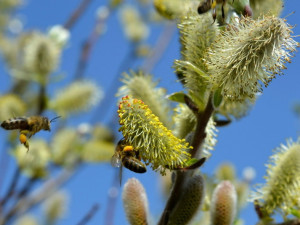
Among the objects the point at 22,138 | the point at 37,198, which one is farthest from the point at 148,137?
the point at 37,198

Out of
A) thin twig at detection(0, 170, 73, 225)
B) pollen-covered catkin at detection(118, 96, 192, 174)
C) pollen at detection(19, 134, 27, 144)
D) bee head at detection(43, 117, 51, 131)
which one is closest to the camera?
pollen-covered catkin at detection(118, 96, 192, 174)

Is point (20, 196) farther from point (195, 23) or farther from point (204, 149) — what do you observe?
point (195, 23)

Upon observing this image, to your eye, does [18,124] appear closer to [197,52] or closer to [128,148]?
[128,148]

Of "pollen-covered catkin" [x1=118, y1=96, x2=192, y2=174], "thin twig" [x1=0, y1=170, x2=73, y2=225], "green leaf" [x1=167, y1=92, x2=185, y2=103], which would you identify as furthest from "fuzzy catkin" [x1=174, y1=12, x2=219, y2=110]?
"thin twig" [x1=0, y1=170, x2=73, y2=225]

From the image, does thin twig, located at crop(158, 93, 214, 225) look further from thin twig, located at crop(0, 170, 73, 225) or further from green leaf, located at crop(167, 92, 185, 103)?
thin twig, located at crop(0, 170, 73, 225)

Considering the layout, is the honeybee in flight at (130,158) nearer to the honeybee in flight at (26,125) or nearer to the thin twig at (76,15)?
the honeybee in flight at (26,125)
